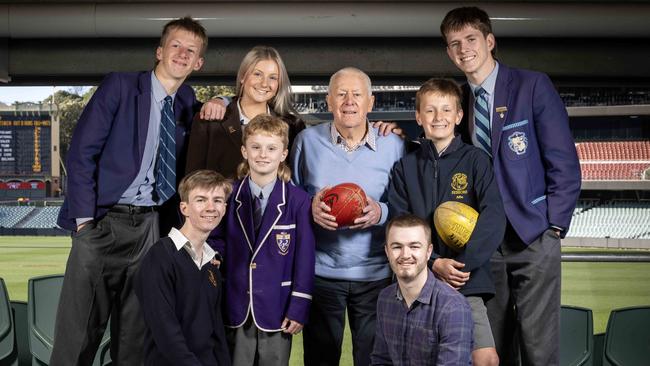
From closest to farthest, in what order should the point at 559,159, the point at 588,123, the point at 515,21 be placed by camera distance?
the point at 559,159 → the point at 515,21 → the point at 588,123

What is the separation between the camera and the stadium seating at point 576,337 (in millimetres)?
3881

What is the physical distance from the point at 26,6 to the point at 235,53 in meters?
1.18

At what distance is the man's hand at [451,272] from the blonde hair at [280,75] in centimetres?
93

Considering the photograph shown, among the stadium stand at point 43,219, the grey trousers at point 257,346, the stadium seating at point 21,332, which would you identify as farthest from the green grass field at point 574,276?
the grey trousers at point 257,346

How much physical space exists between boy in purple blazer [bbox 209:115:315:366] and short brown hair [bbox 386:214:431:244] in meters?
0.39

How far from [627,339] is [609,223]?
20632 mm

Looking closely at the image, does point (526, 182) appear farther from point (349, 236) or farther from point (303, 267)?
point (303, 267)

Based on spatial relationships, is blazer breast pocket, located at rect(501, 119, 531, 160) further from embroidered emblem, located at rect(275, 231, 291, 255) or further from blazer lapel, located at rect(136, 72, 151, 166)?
blazer lapel, located at rect(136, 72, 151, 166)

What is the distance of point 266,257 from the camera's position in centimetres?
282

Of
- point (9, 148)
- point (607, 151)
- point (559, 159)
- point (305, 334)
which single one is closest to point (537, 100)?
point (559, 159)

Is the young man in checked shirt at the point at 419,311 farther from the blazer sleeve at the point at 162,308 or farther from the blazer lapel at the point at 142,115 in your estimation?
the blazer lapel at the point at 142,115

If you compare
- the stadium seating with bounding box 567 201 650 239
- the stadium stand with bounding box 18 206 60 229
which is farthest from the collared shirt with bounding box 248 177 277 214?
the stadium seating with bounding box 567 201 650 239

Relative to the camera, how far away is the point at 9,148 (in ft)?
24.1

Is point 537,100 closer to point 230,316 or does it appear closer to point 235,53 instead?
point 230,316
